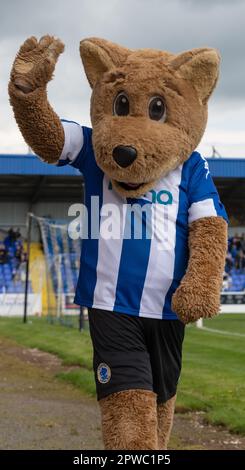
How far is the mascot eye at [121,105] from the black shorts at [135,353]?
3.49 feet

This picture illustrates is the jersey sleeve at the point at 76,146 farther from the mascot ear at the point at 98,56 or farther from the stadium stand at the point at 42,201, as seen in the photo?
the stadium stand at the point at 42,201

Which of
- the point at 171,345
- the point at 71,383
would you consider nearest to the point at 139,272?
the point at 171,345

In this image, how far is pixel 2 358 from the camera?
47.5ft

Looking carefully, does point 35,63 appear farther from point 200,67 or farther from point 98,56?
point 200,67

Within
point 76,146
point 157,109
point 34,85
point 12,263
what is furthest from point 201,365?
point 12,263

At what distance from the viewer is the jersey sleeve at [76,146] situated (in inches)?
192

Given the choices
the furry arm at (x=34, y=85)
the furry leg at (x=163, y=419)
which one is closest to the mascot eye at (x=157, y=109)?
the furry arm at (x=34, y=85)

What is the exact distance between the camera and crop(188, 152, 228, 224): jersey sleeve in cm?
468

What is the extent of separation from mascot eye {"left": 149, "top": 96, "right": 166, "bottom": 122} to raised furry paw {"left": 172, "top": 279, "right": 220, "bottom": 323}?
89cm

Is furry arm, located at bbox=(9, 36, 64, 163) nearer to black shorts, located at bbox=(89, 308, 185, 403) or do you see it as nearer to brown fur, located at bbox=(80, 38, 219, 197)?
brown fur, located at bbox=(80, 38, 219, 197)

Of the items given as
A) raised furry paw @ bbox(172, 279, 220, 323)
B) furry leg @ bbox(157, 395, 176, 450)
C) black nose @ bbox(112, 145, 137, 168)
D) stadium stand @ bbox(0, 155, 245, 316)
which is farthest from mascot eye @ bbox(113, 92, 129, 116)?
stadium stand @ bbox(0, 155, 245, 316)

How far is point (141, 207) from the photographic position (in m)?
4.68

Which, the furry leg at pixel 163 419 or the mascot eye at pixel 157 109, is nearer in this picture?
the mascot eye at pixel 157 109

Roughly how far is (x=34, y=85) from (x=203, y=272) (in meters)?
A: 1.35
